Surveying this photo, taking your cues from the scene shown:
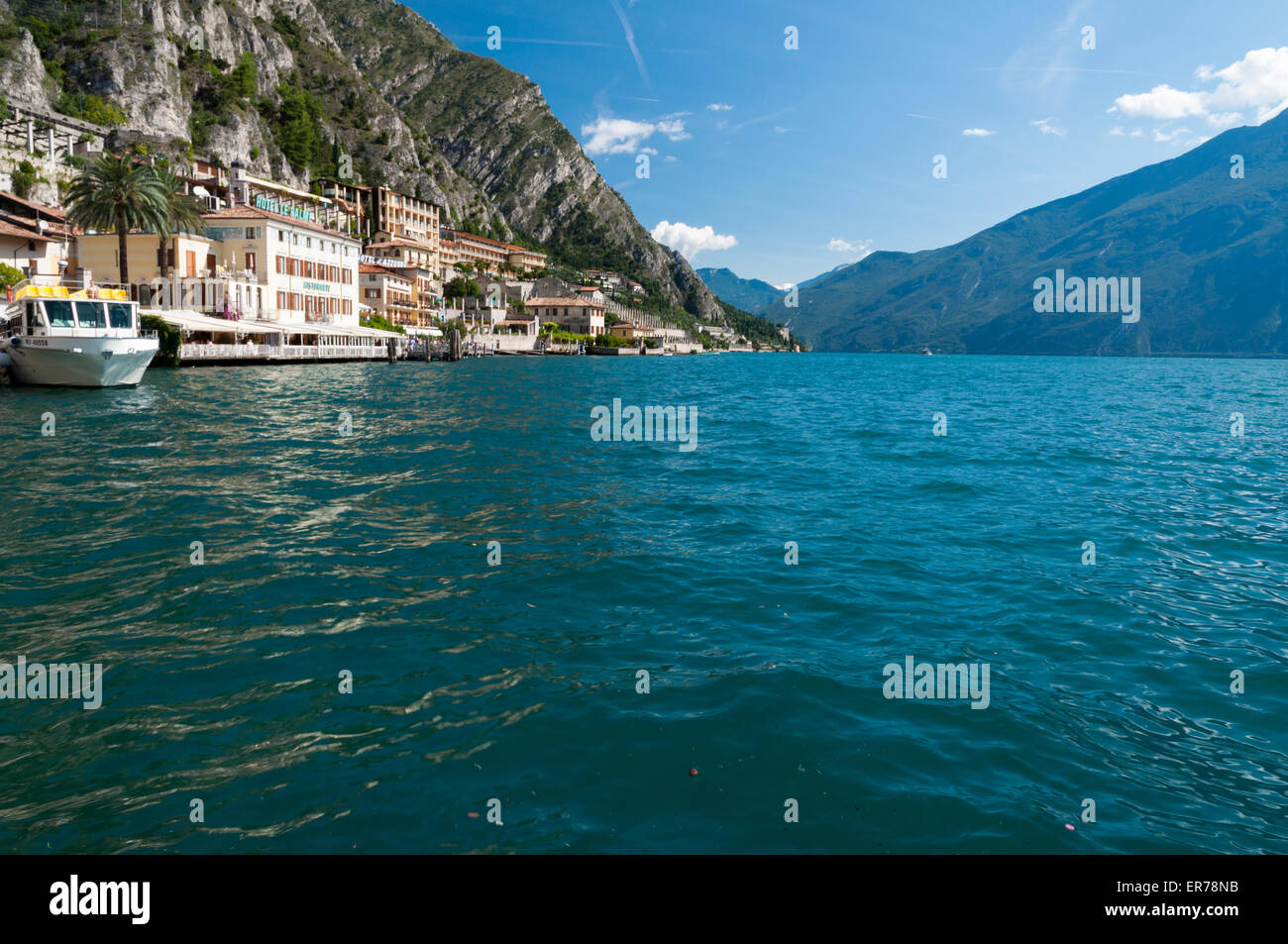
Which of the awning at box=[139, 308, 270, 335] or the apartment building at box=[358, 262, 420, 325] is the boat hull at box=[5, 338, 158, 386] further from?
the apartment building at box=[358, 262, 420, 325]

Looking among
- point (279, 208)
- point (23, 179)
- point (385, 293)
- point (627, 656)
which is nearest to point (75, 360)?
point (627, 656)

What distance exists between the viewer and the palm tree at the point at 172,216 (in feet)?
206

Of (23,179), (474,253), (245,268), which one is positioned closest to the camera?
(245,268)

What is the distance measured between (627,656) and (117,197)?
6682cm

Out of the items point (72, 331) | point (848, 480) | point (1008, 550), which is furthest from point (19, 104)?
point (1008, 550)

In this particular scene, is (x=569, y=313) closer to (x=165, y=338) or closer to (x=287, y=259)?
(x=287, y=259)

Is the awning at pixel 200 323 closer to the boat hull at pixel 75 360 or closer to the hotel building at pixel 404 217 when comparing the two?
the boat hull at pixel 75 360

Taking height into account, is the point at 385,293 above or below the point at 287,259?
above

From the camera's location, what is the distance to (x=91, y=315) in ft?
125

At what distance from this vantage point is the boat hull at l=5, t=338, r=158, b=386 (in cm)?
3788

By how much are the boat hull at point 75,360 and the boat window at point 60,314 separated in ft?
2.50

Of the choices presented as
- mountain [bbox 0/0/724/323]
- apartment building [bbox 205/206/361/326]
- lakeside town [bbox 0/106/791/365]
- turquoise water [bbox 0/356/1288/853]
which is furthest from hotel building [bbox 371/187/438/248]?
turquoise water [bbox 0/356/1288/853]
